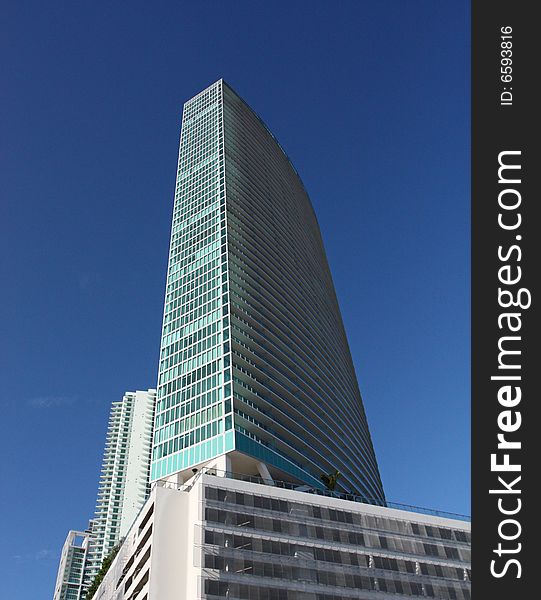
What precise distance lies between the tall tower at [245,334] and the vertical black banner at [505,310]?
73.7 metres

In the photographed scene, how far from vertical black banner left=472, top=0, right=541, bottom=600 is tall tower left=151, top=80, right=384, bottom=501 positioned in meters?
73.7

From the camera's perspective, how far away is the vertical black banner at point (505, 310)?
56.3 ft

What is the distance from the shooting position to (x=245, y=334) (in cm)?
10781

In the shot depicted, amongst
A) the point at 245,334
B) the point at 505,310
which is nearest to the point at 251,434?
the point at 245,334

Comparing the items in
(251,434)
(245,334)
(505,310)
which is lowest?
(505,310)

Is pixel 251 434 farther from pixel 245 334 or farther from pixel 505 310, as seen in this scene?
pixel 505 310

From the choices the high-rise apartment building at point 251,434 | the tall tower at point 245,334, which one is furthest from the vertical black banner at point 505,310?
the tall tower at point 245,334

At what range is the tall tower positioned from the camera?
96.5 m

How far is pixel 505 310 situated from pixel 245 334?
296ft

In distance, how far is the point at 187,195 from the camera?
142 metres

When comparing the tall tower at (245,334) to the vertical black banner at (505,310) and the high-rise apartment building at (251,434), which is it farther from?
the vertical black banner at (505,310)

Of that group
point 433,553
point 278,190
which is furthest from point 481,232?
point 278,190

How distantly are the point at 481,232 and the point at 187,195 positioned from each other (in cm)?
12729

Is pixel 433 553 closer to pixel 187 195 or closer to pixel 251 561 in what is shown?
pixel 251 561
